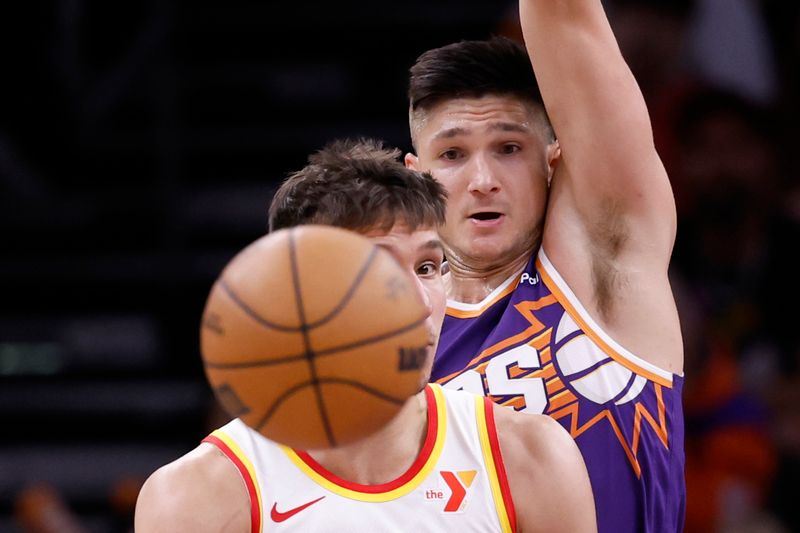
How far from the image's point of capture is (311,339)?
Result: 6.60 feet

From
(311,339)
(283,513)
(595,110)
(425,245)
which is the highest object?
(595,110)

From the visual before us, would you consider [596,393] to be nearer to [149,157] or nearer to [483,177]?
[483,177]

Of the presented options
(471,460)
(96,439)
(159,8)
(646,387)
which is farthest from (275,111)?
(471,460)

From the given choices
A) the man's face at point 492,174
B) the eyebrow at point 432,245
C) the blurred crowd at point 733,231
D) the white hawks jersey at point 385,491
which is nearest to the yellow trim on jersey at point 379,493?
the white hawks jersey at point 385,491

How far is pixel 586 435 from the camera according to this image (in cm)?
287

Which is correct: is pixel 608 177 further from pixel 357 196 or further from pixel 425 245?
pixel 357 196

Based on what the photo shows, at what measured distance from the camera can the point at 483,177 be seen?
311 cm

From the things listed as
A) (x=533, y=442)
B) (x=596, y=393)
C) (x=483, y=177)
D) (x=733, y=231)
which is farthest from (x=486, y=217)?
(x=733, y=231)

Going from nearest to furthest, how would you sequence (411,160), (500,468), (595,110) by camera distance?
(500,468) → (595,110) → (411,160)

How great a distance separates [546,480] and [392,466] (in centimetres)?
30

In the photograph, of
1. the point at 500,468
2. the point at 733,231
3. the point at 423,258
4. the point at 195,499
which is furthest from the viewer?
the point at 733,231

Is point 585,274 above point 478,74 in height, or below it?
below

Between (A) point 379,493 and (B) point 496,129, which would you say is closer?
(A) point 379,493

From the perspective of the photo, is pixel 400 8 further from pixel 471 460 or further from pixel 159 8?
pixel 471 460
